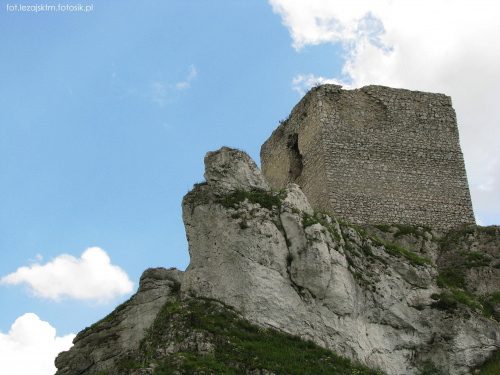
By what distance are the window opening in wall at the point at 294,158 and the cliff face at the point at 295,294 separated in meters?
6.72

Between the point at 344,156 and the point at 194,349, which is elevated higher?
the point at 344,156

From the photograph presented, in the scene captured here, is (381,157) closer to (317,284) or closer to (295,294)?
(317,284)

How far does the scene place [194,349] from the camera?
16.3 m

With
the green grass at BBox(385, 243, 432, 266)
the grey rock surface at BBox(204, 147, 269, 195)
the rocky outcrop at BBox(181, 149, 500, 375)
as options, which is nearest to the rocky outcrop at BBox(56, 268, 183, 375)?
the rocky outcrop at BBox(181, 149, 500, 375)

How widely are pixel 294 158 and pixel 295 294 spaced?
1094 cm

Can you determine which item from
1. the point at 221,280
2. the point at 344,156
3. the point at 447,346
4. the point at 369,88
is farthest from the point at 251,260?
the point at 369,88

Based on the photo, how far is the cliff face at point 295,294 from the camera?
59.5ft

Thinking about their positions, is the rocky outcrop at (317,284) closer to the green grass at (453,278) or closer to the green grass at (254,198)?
the green grass at (254,198)

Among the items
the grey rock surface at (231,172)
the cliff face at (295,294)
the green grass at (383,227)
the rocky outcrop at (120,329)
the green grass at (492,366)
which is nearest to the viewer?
the cliff face at (295,294)

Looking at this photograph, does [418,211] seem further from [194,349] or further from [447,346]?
[194,349]

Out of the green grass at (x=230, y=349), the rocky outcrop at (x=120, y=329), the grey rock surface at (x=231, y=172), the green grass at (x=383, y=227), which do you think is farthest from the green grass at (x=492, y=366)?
the rocky outcrop at (x=120, y=329)

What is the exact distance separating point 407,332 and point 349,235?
3.30 meters

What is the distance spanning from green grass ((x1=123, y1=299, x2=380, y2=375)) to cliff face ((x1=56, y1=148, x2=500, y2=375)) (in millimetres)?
73

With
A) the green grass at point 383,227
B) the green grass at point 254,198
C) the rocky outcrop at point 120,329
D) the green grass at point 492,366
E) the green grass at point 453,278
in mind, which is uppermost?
the green grass at point 383,227
